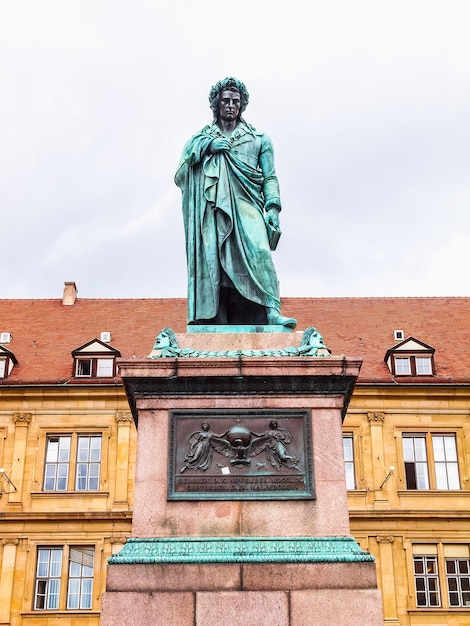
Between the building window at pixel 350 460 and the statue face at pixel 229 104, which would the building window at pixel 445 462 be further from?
the statue face at pixel 229 104

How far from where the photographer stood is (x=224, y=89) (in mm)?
9508

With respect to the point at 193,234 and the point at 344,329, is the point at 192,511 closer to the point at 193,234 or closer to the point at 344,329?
the point at 193,234

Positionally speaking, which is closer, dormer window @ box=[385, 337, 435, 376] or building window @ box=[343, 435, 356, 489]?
building window @ box=[343, 435, 356, 489]

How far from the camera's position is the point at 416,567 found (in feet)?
95.5

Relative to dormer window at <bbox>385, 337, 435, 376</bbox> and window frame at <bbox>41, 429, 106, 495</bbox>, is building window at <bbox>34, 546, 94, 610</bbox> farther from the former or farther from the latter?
dormer window at <bbox>385, 337, 435, 376</bbox>

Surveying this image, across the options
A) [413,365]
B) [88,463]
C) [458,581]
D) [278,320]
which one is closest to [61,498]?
[88,463]

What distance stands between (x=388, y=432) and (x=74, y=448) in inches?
405

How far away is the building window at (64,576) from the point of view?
2850 centimetres

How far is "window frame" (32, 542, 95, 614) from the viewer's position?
93.1 ft

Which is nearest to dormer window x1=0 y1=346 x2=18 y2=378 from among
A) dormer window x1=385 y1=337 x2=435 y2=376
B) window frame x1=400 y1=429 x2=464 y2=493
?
dormer window x1=385 y1=337 x2=435 y2=376

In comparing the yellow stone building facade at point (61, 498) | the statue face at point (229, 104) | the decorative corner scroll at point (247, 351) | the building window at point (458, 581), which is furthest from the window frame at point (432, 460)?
the decorative corner scroll at point (247, 351)

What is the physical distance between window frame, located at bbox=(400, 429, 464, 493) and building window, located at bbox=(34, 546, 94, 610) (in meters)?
10.4

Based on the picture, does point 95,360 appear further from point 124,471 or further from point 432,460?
point 432,460

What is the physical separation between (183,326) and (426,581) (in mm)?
11672
